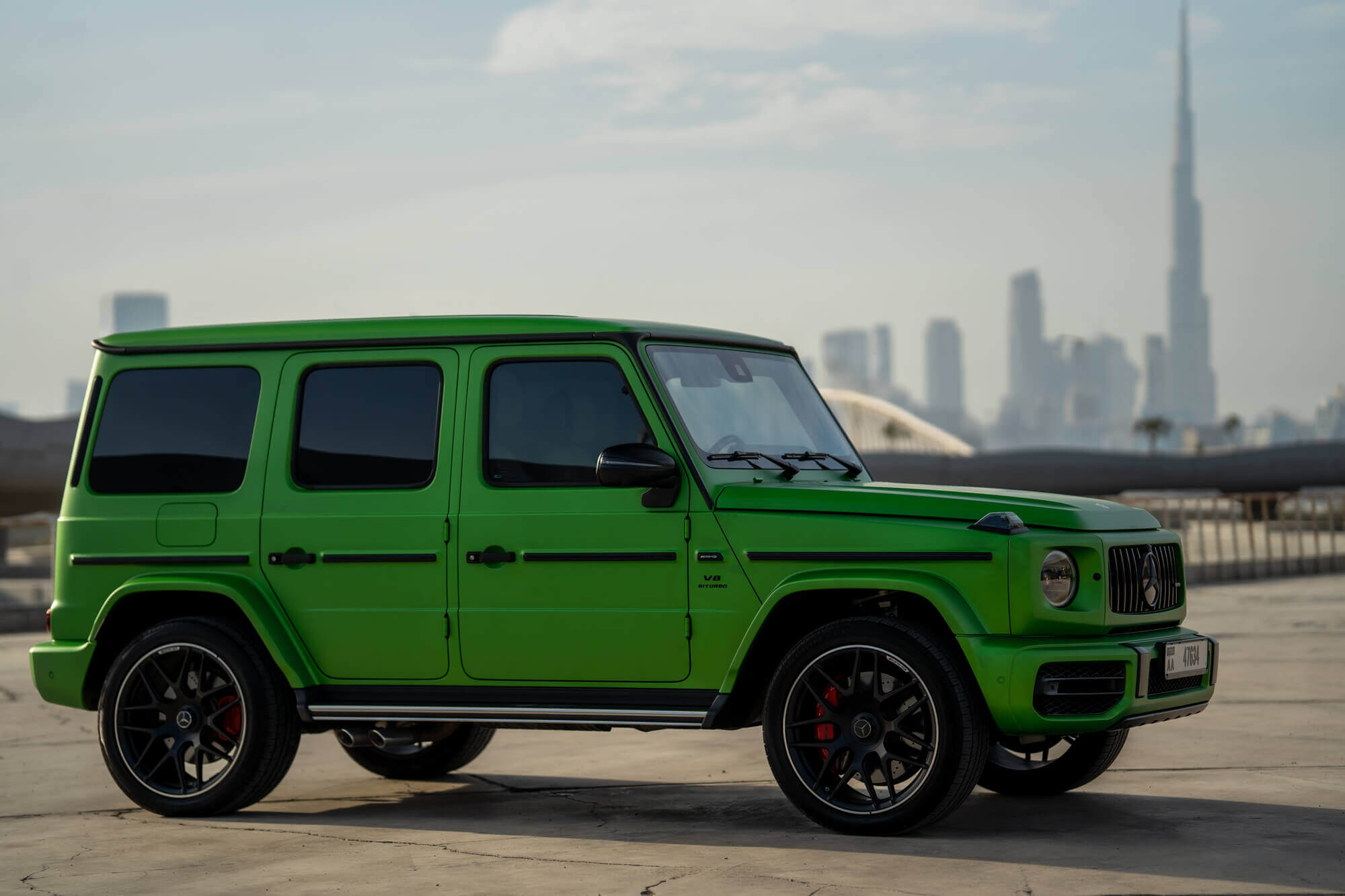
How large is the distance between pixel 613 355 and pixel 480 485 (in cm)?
79

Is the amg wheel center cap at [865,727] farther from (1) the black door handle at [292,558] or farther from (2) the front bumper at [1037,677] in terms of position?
(1) the black door handle at [292,558]

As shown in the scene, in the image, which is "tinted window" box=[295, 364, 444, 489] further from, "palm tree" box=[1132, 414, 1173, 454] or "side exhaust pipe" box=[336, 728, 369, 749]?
"palm tree" box=[1132, 414, 1173, 454]

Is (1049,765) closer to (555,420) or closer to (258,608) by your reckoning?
(555,420)

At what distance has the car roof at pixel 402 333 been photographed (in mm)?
6730

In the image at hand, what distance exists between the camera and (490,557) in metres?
6.69

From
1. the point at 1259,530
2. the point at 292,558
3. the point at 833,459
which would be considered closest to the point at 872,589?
the point at 833,459

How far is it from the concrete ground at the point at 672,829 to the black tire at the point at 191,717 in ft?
0.48

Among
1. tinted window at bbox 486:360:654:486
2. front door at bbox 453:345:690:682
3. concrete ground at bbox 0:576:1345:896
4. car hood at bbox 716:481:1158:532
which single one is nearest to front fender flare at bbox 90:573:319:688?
concrete ground at bbox 0:576:1345:896

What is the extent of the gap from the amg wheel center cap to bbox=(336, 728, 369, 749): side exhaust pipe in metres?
2.45

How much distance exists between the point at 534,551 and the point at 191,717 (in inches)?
72.1

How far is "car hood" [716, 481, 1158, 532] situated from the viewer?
605cm

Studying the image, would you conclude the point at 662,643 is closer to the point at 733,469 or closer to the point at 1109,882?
the point at 733,469

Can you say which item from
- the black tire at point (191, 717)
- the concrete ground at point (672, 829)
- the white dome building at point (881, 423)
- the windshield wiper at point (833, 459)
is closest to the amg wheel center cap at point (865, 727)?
the concrete ground at point (672, 829)

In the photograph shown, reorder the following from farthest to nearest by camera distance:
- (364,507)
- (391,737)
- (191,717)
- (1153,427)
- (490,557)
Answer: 1. (1153,427)
2. (391,737)
3. (191,717)
4. (364,507)
5. (490,557)
